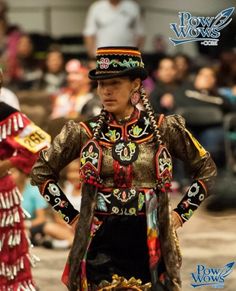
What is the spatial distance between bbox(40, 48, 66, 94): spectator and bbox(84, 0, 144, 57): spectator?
1.33 m

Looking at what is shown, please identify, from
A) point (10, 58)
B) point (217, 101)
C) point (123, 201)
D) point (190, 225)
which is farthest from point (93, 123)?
point (10, 58)

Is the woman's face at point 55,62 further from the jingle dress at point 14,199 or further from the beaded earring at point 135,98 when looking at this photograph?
the beaded earring at point 135,98

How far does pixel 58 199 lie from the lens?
5941 mm

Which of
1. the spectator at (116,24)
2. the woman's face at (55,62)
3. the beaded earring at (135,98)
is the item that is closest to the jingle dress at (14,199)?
the beaded earring at (135,98)

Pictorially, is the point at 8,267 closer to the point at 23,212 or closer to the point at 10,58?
the point at 23,212

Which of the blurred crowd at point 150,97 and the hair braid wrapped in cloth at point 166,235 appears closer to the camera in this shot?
the hair braid wrapped in cloth at point 166,235

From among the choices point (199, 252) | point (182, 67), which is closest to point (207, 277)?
point (199, 252)

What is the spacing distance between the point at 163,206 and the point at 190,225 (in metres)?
5.37

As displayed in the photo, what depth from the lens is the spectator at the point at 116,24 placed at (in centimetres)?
1356

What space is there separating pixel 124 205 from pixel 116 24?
7.97 m

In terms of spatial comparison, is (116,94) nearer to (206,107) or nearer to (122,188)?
(122,188)

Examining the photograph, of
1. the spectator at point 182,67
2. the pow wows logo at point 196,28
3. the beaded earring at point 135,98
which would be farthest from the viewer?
the spectator at point 182,67

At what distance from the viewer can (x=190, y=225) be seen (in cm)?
1109

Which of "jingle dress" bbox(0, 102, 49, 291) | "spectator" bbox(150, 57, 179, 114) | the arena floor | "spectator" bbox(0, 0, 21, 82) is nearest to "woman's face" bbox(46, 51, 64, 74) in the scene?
"spectator" bbox(0, 0, 21, 82)
